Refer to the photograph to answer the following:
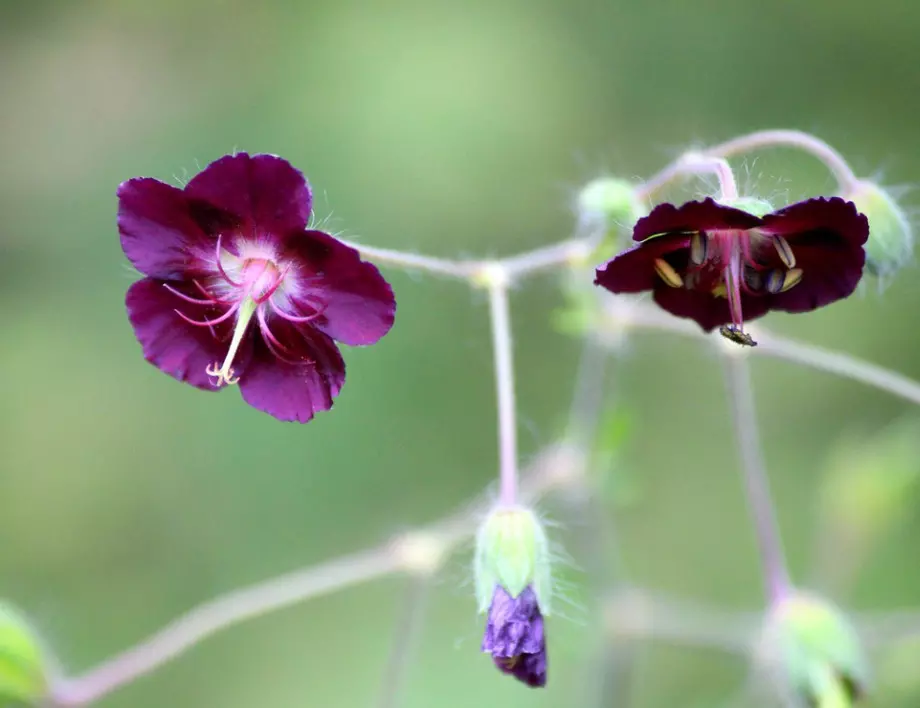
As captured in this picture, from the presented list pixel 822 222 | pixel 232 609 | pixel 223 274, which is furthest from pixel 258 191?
pixel 232 609

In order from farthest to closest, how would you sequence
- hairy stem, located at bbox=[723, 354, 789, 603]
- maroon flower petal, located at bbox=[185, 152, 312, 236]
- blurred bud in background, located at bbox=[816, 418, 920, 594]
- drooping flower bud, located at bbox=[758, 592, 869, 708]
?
1. blurred bud in background, located at bbox=[816, 418, 920, 594]
2. hairy stem, located at bbox=[723, 354, 789, 603]
3. drooping flower bud, located at bbox=[758, 592, 869, 708]
4. maroon flower petal, located at bbox=[185, 152, 312, 236]

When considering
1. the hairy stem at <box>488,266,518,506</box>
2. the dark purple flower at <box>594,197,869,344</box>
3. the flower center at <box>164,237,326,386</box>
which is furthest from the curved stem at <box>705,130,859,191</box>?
the flower center at <box>164,237,326,386</box>

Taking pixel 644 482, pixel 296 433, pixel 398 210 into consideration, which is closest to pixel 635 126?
pixel 398 210

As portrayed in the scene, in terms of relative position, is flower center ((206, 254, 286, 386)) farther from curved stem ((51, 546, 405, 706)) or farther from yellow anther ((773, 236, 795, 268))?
yellow anther ((773, 236, 795, 268))

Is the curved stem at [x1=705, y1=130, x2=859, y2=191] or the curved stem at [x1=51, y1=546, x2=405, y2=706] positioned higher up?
the curved stem at [x1=705, y1=130, x2=859, y2=191]

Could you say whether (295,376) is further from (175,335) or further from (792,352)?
(792,352)

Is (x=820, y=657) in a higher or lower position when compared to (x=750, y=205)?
lower

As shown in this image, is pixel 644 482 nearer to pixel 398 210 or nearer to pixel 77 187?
pixel 398 210
